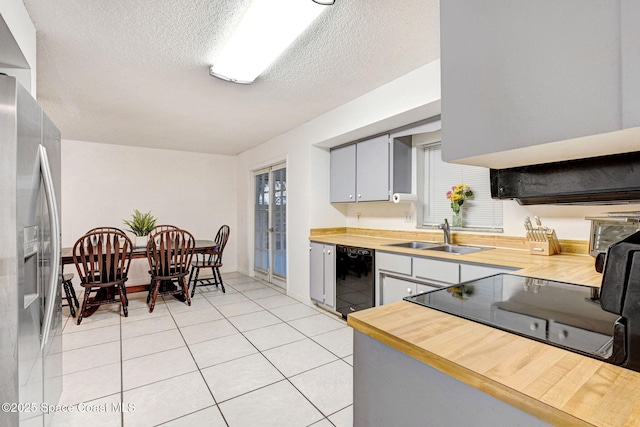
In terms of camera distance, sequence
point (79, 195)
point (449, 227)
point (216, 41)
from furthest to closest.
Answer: point (79, 195) < point (449, 227) < point (216, 41)

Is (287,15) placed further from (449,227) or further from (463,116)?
(449,227)

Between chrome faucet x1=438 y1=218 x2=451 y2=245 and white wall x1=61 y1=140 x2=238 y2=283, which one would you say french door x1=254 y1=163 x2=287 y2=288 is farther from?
chrome faucet x1=438 y1=218 x2=451 y2=245

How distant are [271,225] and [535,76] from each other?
4.45 metres

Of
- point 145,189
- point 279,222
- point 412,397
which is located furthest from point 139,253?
point 412,397

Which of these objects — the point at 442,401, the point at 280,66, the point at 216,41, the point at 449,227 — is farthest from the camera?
the point at 449,227

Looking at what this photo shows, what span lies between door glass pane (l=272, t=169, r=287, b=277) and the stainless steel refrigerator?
3188 mm

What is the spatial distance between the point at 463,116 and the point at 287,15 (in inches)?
54.7

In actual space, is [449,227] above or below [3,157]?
below

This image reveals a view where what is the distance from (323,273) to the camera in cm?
351

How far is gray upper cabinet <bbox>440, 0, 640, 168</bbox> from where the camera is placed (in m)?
0.57

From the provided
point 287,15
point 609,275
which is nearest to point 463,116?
point 609,275

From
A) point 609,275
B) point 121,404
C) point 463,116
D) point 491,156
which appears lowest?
point 121,404

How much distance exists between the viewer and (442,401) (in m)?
0.73

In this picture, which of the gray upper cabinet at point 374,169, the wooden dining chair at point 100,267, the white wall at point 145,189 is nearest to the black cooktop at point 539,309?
the gray upper cabinet at point 374,169
